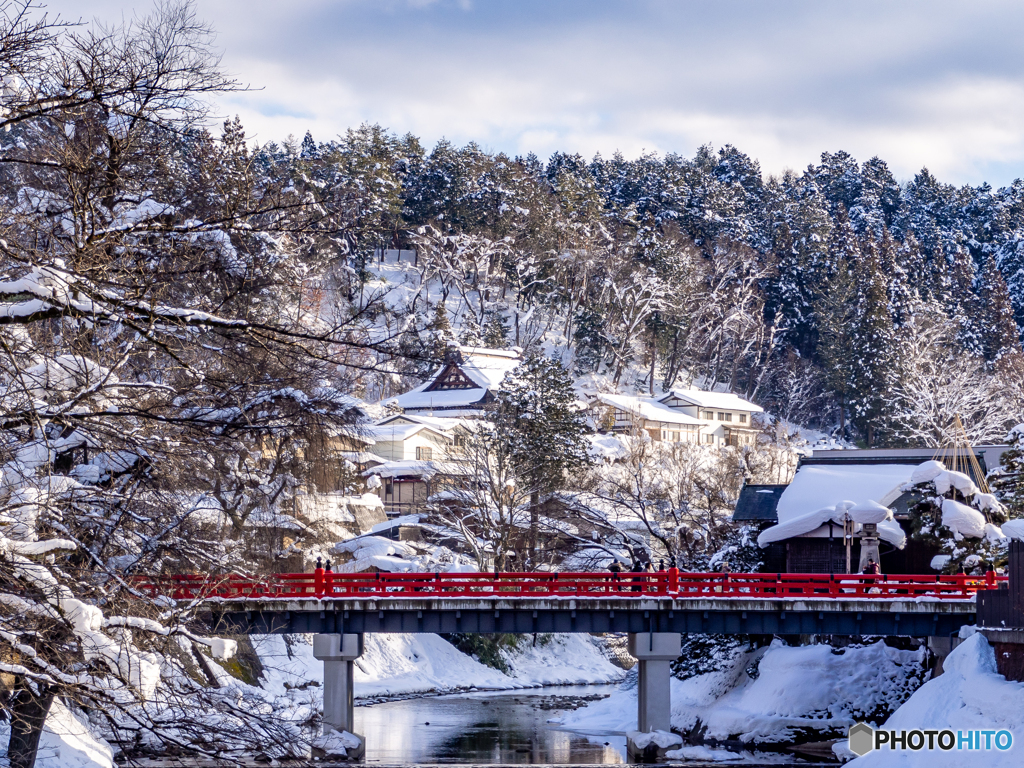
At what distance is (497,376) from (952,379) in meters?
34.0

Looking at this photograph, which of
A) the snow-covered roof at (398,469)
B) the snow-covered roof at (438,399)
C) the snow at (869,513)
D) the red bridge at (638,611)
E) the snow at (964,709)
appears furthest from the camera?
the snow-covered roof at (438,399)

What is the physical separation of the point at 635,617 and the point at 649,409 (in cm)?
5542

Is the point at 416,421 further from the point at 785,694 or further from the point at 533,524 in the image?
the point at 785,694

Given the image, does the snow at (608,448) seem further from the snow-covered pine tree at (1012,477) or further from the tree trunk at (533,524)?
the snow-covered pine tree at (1012,477)

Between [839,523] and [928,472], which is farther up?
A: [928,472]

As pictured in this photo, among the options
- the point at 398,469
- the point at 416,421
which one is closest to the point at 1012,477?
the point at 398,469

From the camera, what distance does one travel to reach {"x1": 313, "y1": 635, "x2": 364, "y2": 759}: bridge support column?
33.5 metres

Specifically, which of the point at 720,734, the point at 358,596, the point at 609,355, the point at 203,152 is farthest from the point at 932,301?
the point at 203,152

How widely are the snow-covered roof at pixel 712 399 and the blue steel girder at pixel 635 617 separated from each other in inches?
2261

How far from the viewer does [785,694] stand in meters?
37.3

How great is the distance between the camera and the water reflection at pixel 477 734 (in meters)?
32.3

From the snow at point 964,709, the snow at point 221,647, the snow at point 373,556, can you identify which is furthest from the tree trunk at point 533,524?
the snow at point 221,647

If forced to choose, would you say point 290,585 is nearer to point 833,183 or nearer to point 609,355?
point 609,355

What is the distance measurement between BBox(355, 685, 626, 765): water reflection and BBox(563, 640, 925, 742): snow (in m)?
2.54
